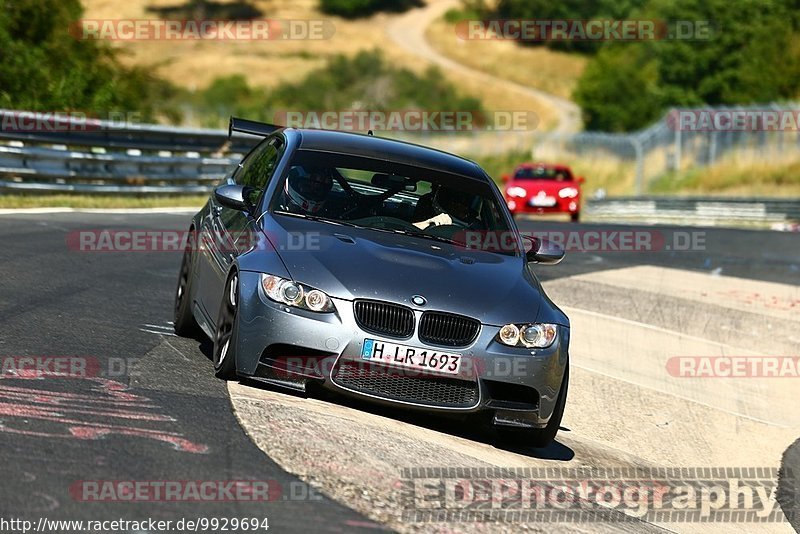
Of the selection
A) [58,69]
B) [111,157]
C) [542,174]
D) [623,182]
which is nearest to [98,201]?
[111,157]

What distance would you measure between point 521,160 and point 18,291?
51837 millimetres

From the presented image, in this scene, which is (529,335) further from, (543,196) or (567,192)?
(567,192)

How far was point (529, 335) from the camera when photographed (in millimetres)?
7332

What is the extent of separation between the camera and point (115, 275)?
40.0ft

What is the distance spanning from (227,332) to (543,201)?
2386 centimetres

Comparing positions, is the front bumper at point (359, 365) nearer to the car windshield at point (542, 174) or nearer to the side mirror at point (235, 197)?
the side mirror at point (235, 197)

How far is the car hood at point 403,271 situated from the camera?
7.17 meters

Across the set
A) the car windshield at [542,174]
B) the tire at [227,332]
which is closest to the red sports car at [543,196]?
the car windshield at [542,174]

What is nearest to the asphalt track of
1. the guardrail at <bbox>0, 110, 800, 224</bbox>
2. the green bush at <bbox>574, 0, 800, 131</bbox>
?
the guardrail at <bbox>0, 110, 800, 224</bbox>

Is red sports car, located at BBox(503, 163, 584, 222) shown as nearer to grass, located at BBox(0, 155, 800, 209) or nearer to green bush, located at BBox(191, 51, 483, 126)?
grass, located at BBox(0, 155, 800, 209)

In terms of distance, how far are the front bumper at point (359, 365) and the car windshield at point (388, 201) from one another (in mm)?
1050

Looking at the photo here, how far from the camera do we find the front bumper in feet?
23.1

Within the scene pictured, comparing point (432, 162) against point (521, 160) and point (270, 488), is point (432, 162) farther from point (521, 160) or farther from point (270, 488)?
point (521, 160)

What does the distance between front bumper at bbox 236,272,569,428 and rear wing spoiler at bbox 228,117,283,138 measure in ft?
7.67
